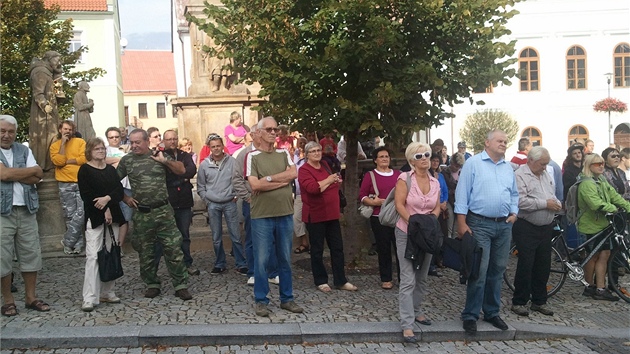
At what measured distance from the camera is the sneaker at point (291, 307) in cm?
752

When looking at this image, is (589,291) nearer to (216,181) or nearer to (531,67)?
(216,181)

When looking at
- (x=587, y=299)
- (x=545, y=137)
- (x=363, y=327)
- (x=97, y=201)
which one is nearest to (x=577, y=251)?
(x=587, y=299)

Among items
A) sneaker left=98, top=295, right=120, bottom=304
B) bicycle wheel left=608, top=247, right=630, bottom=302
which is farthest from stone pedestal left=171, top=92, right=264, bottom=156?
bicycle wheel left=608, top=247, right=630, bottom=302

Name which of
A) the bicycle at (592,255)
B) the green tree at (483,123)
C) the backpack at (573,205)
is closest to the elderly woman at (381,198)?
the bicycle at (592,255)

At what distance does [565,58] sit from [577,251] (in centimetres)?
3766

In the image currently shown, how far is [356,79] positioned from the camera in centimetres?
896

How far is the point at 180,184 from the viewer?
9.19 metres

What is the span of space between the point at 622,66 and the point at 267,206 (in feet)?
136

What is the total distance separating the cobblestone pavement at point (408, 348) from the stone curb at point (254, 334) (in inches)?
2.9

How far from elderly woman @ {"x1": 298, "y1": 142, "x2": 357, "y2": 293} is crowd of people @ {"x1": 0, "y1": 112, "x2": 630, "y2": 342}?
0.6 inches

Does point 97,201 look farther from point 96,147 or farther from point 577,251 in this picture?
point 577,251

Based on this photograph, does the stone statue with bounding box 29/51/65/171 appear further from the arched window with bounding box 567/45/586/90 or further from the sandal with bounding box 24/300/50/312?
the arched window with bounding box 567/45/586/90

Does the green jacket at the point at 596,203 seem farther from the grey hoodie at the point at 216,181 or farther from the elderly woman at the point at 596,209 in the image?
the grey hoodie at the point at 216,181

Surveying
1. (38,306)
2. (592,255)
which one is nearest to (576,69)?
(592,255)
